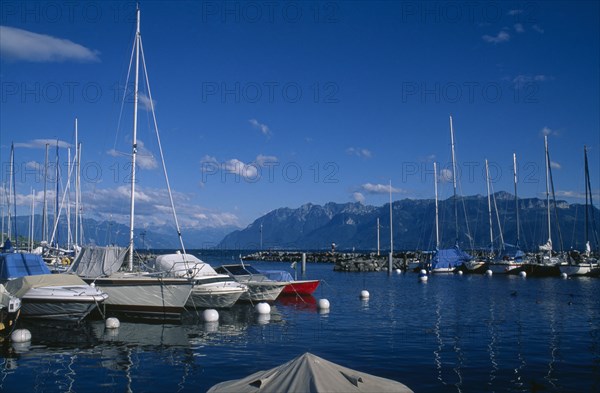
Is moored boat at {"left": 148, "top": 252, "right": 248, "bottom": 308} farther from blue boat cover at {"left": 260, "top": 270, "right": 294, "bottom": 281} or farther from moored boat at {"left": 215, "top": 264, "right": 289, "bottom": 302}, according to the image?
blue boat cover at {"left": 260, "top": 270, "right": 294, "bottom": 281}

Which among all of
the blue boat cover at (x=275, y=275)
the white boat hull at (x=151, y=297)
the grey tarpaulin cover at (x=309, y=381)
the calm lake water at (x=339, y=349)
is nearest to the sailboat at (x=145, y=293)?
the white boat hull at (x=151, y=297)

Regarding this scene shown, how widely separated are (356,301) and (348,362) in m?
20.7

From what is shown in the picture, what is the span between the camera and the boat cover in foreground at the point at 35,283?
25.1 meters

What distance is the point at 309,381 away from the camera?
806cm

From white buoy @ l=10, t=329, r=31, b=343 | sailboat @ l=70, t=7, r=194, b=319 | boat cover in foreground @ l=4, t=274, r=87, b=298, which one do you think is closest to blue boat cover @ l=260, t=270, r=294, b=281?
sailboat @ l=70, t=7, r=194, b=319

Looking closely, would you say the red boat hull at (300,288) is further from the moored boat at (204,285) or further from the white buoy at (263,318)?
the white buoy at (263,318)

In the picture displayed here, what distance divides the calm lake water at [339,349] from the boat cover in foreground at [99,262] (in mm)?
4574

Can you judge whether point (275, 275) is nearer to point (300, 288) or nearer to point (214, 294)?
point (300, 288)

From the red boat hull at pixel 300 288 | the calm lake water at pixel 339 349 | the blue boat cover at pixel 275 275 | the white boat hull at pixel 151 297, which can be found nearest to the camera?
the calm lake water at pixel 339 349

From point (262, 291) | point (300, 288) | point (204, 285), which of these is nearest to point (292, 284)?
point (300, 288)

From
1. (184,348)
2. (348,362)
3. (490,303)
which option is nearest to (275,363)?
(348,362)

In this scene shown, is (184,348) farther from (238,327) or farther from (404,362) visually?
(404,362)

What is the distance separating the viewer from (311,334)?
23906mm

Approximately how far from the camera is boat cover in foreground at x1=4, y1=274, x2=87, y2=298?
2512cm
